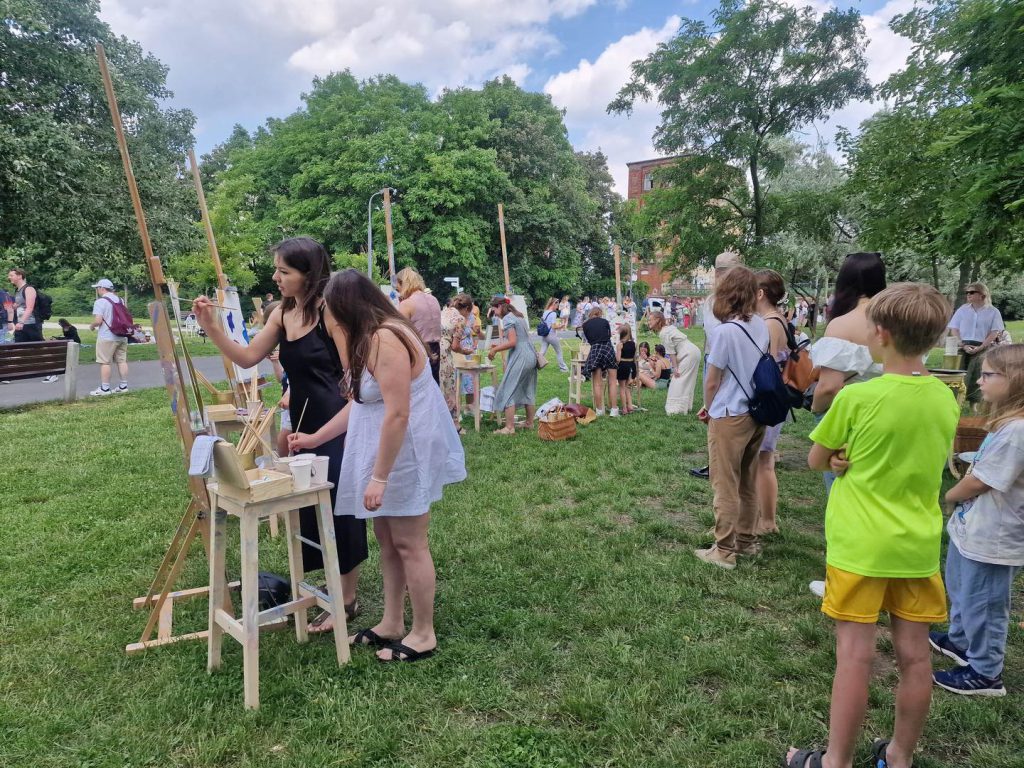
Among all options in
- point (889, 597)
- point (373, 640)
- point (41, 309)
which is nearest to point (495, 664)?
point (373, 640)

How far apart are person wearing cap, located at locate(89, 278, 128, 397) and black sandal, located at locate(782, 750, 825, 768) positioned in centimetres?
1066

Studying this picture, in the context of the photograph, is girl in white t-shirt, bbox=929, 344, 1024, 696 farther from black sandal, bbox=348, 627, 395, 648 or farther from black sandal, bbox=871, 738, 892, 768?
black sandal, bbox=348, 627, 395, 648

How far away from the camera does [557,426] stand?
7.44 meters

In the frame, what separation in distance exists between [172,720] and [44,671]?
2.78 feet

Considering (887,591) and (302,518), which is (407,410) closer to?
(302,518)

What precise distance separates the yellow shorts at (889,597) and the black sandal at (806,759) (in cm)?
57

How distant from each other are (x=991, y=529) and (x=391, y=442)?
256 centimetres

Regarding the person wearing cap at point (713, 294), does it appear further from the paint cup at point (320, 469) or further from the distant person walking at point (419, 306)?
the distant person walking at point (419, 306)

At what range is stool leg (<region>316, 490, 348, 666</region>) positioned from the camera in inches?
110

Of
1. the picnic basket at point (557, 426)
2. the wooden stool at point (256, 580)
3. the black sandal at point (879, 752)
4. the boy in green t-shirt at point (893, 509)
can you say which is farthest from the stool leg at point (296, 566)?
the picnic basket at point (557, 426)

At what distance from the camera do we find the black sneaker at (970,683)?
8.71 feet

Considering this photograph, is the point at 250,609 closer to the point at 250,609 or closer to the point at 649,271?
the point at 250,609

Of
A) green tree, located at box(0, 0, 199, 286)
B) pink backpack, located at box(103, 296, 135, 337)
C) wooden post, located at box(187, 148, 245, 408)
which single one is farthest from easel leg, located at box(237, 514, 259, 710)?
green tree, located at box(0, 0, 199, 286)

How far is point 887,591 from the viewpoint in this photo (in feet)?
6.73
